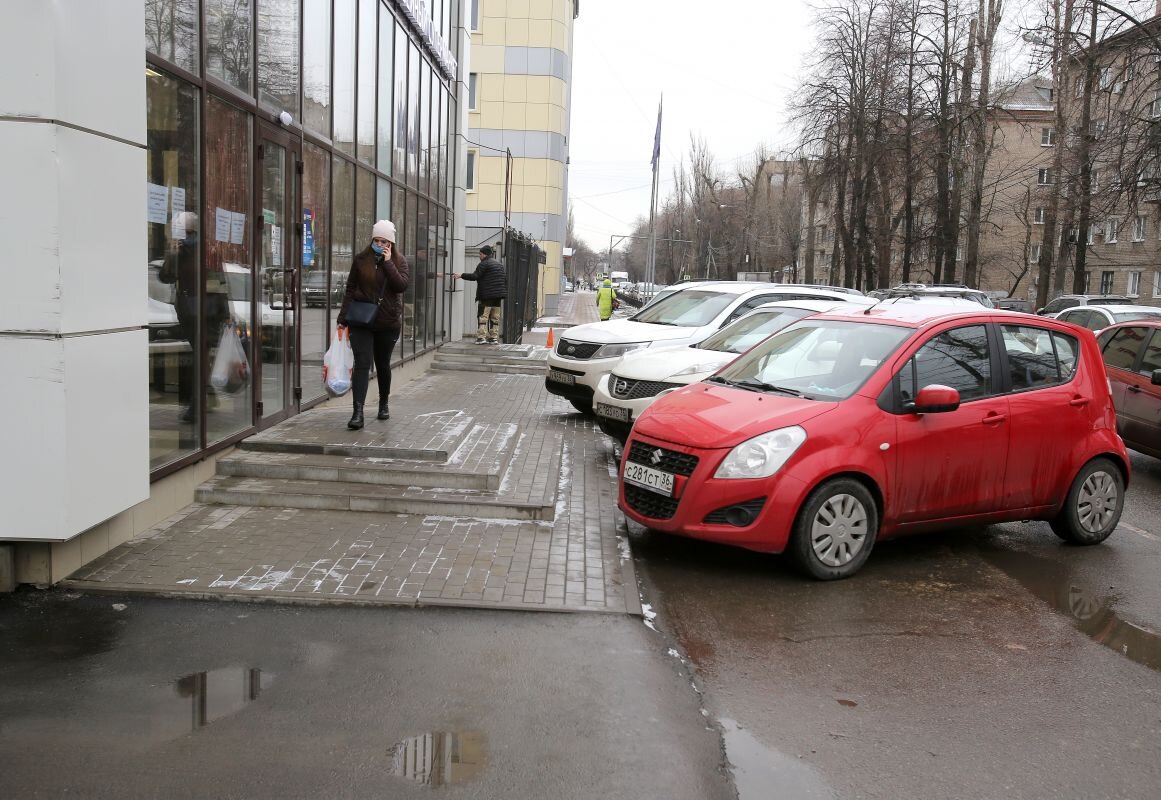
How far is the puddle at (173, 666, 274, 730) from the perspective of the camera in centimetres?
400

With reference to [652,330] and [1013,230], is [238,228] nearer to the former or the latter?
[652,330]

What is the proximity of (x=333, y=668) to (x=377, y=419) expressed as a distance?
537cm

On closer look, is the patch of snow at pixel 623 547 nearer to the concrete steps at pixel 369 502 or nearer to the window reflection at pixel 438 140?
the concrete steps at pixel 369 502

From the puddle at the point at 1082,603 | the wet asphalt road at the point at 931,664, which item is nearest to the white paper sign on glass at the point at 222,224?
the wet asphalt road at the point at 931,664

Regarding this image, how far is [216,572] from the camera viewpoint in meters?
5.71

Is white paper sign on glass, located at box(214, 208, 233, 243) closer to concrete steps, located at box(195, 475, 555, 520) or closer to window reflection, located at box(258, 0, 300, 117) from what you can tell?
window reflection, located at box(258, 0, 300, 117)

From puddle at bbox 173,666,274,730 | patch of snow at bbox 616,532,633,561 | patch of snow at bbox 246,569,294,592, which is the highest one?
patch of snow at bbox 246,569,294,592

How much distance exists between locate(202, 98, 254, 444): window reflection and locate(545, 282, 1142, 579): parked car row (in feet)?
10.7

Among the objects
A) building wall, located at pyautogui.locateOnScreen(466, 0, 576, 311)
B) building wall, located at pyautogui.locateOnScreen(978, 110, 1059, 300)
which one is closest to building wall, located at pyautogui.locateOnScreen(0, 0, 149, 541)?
building wall, located at pyautogui.locateOnScreen(466, 0, 576, 311)

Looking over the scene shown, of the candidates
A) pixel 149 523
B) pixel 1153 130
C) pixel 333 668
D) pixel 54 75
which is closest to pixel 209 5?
pixel 54 75

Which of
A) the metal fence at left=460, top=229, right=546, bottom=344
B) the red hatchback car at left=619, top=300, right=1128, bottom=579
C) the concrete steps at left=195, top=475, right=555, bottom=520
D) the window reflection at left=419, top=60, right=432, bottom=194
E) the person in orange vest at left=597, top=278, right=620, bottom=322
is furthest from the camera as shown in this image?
the person in orange vest at left=597, top=278, right=620, bottom=322

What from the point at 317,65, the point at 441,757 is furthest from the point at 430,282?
the point at 441,757

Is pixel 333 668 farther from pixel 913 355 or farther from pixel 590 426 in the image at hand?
pixel 590 426

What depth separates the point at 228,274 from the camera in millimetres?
7867
